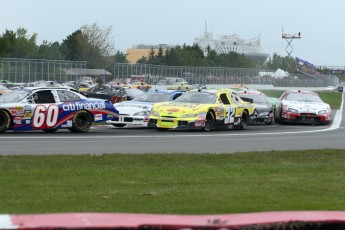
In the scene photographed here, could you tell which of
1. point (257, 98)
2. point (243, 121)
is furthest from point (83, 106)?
point (257, 98)

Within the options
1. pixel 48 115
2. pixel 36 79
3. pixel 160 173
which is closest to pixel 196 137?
pixel 48 115

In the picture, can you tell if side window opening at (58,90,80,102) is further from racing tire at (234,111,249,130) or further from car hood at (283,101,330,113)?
car hood at (283,101,330,113)

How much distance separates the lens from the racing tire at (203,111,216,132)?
75.4 feet

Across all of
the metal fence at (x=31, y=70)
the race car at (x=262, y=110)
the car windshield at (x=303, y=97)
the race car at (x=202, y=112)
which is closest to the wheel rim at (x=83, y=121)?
the race car at (x=202, y=112)

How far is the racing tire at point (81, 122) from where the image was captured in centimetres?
2123

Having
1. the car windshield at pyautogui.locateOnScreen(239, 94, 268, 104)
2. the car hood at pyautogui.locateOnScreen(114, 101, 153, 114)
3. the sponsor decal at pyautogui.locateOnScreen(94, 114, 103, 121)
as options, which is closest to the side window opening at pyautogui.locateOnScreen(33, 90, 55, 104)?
the sponsor decal at pyautogui.locateOnScreen(94, 114, 103, 121)

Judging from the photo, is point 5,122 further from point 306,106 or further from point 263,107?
point 306,106

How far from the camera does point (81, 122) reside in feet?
70.5

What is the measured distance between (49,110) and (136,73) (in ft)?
158

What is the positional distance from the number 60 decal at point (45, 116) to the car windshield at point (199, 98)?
4691 mm

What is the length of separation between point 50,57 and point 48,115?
253 feet

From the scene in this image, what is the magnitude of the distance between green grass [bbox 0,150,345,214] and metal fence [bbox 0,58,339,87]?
44.3m

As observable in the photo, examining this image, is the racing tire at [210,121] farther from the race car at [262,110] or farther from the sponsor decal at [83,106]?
the sponsor decal at [83,106]

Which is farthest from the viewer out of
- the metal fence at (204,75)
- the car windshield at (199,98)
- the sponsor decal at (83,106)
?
the metal fence at (204,75)
